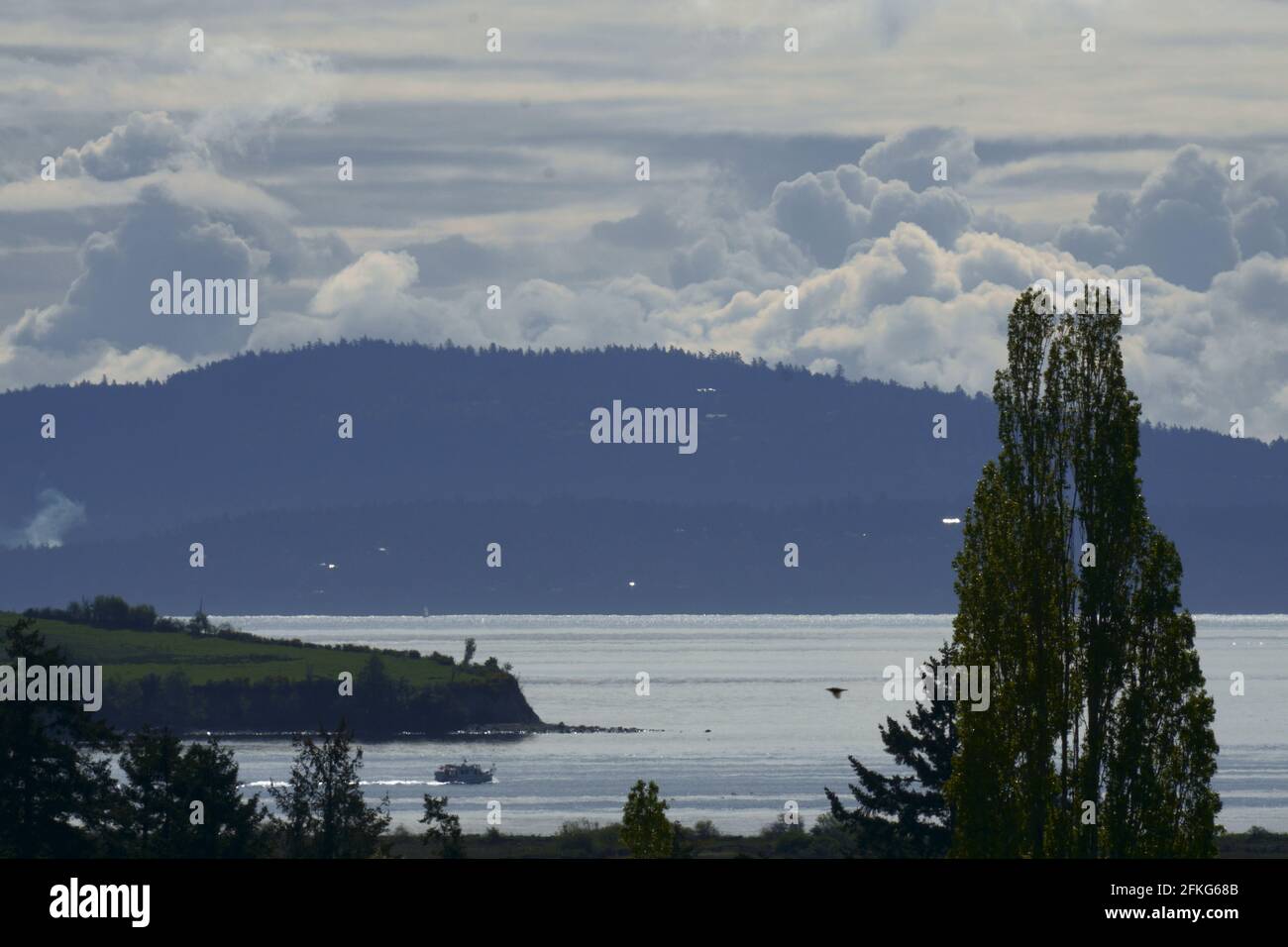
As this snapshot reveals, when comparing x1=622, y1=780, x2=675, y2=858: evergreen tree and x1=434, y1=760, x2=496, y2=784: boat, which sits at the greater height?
x1=434, y1=760, x2=496, y2=784: boat

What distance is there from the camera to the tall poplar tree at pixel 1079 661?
3978cm

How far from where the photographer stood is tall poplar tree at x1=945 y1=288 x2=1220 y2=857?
39.8 metres

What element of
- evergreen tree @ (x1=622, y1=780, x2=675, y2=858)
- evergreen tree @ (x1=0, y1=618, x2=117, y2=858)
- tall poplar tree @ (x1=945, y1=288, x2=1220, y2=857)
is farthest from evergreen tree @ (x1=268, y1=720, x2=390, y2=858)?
tall poplar tree @ (x1=945, y1=288, x2=1220, y2=857)

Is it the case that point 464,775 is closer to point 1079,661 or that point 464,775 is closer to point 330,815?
point 330,815

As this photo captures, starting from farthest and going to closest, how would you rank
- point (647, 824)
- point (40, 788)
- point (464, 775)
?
→ point (464, 775) < point (40, 788) < point (647, 824)

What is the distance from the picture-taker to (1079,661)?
4056 centimetres

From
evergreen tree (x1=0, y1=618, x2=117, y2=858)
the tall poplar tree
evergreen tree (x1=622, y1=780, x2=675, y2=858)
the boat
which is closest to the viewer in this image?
the tall poplar tree

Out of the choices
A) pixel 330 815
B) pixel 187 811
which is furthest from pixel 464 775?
pixel 187 811

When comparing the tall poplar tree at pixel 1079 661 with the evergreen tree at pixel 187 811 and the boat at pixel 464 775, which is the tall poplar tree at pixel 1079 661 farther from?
the boat at pixel 464 775

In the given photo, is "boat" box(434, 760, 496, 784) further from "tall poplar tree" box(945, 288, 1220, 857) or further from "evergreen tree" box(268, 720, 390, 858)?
"tall poplar tree" box(945, 288, 1220, 857)

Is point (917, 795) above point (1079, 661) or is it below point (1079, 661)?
below
